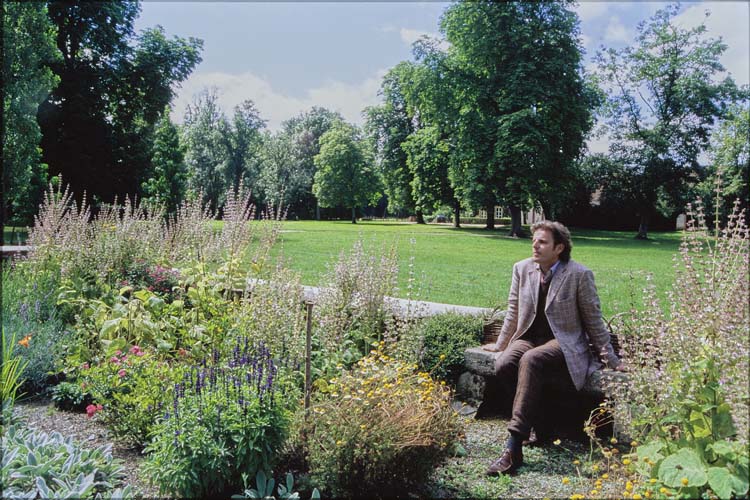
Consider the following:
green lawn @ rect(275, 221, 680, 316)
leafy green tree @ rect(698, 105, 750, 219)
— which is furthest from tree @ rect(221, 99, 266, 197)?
leafy green tree @ rect(698, 105, 750, 219)

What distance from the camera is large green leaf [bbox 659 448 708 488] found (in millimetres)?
2236

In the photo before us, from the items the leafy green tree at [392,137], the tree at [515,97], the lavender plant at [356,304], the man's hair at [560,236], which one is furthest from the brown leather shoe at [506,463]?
the leafy green tree at [392,137]

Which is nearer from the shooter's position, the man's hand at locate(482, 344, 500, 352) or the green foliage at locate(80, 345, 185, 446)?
the green foliage at locate(80, 345, 185, 446)

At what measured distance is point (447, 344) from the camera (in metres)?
4.60

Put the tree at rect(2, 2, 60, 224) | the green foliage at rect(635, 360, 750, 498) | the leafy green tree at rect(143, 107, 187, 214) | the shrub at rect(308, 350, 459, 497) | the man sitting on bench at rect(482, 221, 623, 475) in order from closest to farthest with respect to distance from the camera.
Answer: the green foliage at rect(635, 360, 750, 498) < the shrub at rect(308, 350, 459, 497) < the man sitting on bench at rect(482, 221, 623, 475) < the tree at rect(2, 2, 60, 224) < the leafy green tree at rect(143, 107, 187, 214)

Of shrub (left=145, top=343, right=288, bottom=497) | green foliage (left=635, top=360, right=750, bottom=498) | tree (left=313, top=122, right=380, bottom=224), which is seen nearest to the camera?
green foliage (left=635, top=360, right=750, bottom=498)

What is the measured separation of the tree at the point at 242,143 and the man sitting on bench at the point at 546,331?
41.1 metres

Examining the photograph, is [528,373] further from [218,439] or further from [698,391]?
[218,439]

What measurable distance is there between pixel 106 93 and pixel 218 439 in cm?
2201

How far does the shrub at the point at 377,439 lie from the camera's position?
2758 mm

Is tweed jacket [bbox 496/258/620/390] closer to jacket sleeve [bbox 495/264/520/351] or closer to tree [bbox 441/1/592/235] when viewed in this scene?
jacket sleeve [bbox 495/264/520/351]

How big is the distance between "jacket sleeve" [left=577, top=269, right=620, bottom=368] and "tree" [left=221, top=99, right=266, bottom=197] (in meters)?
41.4

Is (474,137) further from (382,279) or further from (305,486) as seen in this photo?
(305,486)

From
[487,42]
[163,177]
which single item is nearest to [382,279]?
[163,177]
